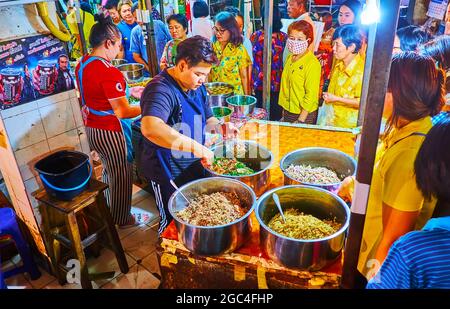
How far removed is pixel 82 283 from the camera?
9.68ft

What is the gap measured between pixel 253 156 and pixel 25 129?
6.37 ft

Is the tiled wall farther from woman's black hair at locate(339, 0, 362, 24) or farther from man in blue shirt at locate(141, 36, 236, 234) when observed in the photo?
woman's black hair at locate(339, 0, 362, 24)

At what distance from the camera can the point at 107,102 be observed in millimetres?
3293

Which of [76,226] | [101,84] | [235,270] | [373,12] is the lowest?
[76,226]

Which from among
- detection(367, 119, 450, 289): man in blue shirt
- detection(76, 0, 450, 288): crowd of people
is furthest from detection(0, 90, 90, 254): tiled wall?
detection(367, 119, 450, 289): man in blue shirt

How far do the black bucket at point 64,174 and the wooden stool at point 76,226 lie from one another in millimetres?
83

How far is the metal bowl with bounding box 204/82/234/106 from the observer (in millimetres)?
3967

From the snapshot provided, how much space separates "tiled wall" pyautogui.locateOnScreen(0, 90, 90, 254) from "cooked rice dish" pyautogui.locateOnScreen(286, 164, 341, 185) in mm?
2091

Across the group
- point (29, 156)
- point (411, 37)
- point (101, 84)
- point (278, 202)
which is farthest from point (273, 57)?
point (29, 156)

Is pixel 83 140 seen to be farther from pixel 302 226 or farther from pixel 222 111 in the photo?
pixel 302 226

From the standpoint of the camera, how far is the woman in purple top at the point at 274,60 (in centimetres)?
467

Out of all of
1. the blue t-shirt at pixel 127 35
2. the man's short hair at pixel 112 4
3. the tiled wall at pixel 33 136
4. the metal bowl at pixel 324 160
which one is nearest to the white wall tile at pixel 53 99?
the tiled wall at pixel 33 136

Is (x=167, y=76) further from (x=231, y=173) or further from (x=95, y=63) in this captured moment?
(x=95, y=63)

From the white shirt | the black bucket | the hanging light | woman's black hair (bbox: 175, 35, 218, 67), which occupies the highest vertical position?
the hanging light
